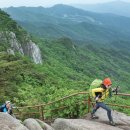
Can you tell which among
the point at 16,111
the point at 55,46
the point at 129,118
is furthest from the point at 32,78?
the point at 55,46

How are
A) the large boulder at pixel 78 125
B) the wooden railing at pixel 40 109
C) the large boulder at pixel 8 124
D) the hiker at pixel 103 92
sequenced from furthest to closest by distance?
the wooden railing at pixel 40 109
the hiker at pixel 103 92
the large boulder at pixel 78 125
the large boulder at pixel 8 124

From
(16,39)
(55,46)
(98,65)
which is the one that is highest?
(16,39)

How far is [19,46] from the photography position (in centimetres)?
7262

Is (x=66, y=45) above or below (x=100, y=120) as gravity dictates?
below

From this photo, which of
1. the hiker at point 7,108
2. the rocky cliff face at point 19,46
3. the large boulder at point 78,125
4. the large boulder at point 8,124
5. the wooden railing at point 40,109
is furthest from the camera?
the rocky cliff face at point 19,46

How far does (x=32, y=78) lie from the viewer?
35.1 meters

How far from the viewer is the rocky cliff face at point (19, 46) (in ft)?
216

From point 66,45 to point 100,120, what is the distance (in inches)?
5821

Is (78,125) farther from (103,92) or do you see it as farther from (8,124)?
(8,124)

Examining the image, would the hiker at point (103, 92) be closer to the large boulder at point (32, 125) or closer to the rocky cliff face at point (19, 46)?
the large boulder at point (32, 125)

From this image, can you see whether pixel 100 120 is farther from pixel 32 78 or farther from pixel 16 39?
pixel 16 39

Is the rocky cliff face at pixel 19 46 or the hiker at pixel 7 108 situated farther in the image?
the rocky cliff face at pixel 19 46

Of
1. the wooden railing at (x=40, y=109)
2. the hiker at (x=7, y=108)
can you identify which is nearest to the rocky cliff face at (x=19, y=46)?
the wooden railing at (x=40, y=109)

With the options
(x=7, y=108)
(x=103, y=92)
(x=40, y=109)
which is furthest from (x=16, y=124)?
(x=40, y=109)
